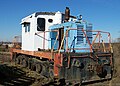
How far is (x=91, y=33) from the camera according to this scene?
33.3ft

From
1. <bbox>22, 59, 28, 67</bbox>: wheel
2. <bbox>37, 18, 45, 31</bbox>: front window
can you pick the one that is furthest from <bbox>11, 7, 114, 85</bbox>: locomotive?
<bbox>22, 59, 28, 67</bbox>: wheel

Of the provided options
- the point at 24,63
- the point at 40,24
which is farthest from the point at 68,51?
the point at 24,63

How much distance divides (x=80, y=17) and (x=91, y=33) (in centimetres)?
94

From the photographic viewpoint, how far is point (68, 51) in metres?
9.15

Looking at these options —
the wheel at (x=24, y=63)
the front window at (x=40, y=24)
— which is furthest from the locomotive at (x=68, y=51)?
the wheel at (x=24, y=63)

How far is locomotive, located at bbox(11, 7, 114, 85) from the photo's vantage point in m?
8.81

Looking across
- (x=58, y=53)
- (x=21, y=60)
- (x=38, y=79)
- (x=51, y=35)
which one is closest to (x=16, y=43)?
(x=21, y=60)

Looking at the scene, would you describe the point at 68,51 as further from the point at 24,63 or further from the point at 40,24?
the point at 24,63

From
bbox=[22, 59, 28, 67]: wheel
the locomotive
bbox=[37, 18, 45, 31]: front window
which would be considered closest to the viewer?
the locomotive

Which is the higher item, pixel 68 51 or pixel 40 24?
pixel 40 24

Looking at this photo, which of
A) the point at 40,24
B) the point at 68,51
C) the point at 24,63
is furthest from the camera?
the point at 24,63

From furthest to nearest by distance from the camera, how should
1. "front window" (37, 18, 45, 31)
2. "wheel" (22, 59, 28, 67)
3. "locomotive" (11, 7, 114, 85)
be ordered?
"wheel" (22, 59, 28, 67) → "front window" (37, 18, 45, 31) → "locomotive" (11, 7, 114, 85)

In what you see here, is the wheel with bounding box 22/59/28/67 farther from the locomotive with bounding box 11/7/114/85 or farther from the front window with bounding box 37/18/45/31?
the front window with bounding box 37/18/45/31

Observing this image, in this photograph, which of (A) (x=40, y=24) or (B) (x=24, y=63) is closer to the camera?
(A) (x=40, y=24)
